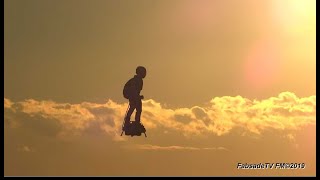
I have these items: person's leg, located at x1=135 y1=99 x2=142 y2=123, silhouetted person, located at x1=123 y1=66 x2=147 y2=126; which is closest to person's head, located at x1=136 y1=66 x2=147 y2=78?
silhouetted person, located at x1=123 y1=66 x2=147 y2=126

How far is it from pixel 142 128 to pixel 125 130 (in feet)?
4.82

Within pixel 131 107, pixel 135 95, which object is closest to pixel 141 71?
pixel 135 95

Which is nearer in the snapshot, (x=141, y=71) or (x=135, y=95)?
(x=141, y=71)

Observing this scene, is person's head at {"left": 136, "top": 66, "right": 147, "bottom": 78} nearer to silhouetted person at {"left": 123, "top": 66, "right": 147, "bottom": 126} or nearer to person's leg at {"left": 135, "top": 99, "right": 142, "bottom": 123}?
silhouetted person at {"left": 123, "top": 66, "right": 147, "bottom": 126}

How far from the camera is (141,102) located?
48312mm

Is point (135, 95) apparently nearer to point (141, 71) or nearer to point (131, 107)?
point (131, 107)

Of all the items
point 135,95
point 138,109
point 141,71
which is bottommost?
point 138,109

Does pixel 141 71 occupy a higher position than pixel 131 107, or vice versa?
pixel 141 71

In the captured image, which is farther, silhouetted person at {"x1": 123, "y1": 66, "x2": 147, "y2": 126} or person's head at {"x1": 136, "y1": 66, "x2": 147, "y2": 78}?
silhouetted person at {"x1": 123, "y1": 66, "x2": 147, "y2": 126}

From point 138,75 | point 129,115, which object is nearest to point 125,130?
point 129,115

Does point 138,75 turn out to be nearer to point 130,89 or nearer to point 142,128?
point 130,89

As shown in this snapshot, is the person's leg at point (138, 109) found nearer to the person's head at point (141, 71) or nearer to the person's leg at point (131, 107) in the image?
the person's leg at point (131, 107)

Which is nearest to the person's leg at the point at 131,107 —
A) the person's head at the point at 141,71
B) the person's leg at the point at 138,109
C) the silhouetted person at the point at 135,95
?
the silhouetted person at the point at 135,95

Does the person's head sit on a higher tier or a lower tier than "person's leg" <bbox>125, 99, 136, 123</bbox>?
higher
